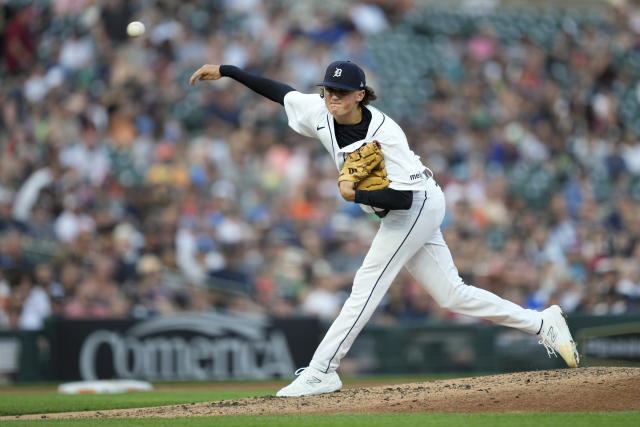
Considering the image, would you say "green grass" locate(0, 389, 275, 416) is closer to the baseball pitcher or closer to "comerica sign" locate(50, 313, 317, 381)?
the baseball pitcher

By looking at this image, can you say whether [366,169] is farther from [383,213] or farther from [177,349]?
[177,349]

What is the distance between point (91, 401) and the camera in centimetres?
784

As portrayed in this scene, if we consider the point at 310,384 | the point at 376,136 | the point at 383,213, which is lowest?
the point at 310,384

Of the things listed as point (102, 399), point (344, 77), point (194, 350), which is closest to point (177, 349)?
point (194, 350)

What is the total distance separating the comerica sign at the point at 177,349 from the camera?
442 inches

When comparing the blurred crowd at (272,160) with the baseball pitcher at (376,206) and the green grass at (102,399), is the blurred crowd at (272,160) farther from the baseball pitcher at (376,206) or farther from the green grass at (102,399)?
the baseball pitcher at (376,206)

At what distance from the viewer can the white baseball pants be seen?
247 inches

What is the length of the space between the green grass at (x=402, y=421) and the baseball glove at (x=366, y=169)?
1336 mm

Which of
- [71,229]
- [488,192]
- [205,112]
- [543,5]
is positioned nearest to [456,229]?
[488,192]

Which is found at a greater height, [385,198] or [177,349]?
[385,198]

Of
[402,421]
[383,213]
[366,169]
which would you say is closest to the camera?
[402,421]

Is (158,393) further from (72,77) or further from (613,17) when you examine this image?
(613,17)

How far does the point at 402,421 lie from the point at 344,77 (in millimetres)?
1990

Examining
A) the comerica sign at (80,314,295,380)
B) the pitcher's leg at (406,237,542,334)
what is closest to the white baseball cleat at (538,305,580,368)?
the pitcher's leg at (406,237,542,334)
